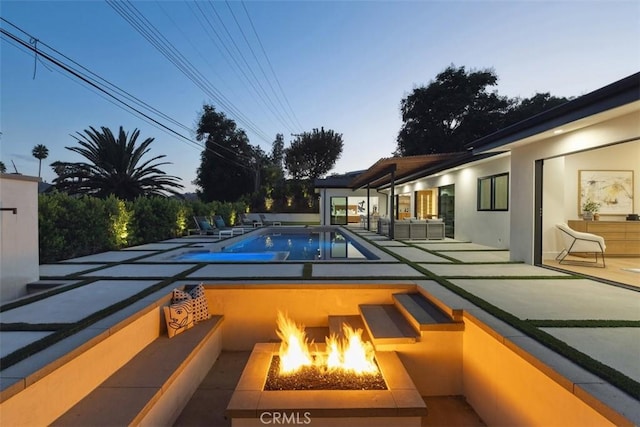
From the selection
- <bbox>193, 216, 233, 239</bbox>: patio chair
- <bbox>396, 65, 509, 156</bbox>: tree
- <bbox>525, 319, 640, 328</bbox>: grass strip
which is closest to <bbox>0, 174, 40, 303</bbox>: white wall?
<bbox>525, 319, 640, 328</bbox>: grass strip

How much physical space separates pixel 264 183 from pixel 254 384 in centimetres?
3019

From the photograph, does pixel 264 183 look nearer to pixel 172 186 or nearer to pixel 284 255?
pixel 172 186

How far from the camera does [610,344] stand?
8.77 feet

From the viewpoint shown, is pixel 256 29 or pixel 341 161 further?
pixel 341 161

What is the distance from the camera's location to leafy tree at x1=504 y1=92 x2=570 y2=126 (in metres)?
22.9

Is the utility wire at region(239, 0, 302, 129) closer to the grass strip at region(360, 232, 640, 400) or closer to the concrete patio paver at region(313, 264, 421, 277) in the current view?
the concrete patio paver at region(313, 264, 421, 277)

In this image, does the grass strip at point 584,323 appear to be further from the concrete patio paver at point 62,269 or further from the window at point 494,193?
the concrete patio paver at point 62,269

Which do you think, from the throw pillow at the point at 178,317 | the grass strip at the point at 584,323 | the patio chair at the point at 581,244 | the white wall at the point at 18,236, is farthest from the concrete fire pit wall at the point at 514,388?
the white wall at the point at 18,236

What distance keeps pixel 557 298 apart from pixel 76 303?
5.98m

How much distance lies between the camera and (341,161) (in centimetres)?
3588

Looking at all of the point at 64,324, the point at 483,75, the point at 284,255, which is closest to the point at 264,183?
the point at 483,75

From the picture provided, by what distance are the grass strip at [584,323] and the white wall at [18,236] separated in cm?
657

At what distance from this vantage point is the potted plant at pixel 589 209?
7668 mm

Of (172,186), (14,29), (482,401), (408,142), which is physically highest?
(408,142)
